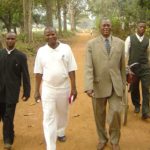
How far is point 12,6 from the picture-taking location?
34.4 m

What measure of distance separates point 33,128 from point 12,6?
2798 cm

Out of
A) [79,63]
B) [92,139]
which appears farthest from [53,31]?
[79,63]

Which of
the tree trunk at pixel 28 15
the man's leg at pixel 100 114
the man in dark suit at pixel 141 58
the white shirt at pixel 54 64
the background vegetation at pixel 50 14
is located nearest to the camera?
the white shirt at pixel 54 64

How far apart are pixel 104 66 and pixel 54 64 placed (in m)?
0.77

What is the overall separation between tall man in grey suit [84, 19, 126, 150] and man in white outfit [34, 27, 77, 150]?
32cm

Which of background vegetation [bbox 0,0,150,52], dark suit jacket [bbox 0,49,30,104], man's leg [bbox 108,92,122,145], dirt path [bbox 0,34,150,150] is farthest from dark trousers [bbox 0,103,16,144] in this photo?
background vegetation [bbox 0,0,150,52]

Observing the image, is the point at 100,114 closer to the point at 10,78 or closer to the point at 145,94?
the point at 10,78

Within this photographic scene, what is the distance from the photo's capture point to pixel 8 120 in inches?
251

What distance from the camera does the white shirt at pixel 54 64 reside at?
582 centimetres

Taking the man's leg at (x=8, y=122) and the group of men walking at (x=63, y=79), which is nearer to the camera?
the group of men walking at (x=63, y=79)

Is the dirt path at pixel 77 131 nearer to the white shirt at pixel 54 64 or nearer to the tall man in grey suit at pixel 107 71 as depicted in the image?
the tall man in grey suit at pixel 107 71

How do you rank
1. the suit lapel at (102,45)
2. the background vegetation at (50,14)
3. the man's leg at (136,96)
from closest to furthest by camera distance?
the suit lapel at (102,45)
the man's leg at (136,96)
the background vegetation at (50,14)

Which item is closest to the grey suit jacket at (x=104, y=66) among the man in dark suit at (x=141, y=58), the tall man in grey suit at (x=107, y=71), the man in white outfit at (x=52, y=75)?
the tall man in grey suit at (x=107, y=71)

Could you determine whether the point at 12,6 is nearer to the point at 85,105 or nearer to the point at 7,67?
the point at 85,105
